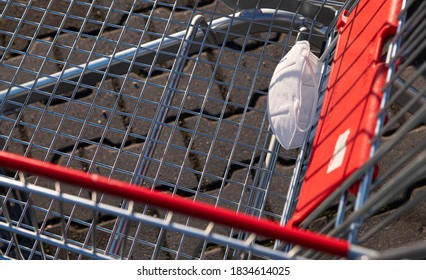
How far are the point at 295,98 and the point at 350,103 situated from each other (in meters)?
0.24

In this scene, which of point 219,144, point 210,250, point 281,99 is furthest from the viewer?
point 219,144

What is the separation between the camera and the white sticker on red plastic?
3.92 feet

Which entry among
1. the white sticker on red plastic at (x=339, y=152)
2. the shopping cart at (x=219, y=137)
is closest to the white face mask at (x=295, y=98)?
the shopping cart at (x=219, y=137)

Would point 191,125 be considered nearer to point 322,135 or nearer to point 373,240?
point 373,240

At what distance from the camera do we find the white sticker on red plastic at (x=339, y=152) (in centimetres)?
120

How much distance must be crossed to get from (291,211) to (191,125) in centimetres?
89

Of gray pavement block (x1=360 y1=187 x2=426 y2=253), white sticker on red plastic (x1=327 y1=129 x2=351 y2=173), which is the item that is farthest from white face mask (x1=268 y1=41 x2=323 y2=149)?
gray pavement block (x1=360 y1=187 x2=426 y2=253)

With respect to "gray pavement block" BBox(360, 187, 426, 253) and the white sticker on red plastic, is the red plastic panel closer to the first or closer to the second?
the white sticker on red plastic

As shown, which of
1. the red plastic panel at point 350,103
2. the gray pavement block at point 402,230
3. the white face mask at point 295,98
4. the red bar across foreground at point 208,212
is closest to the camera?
the red bar across foreground at point 208,212

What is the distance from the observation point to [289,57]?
1.52 metres

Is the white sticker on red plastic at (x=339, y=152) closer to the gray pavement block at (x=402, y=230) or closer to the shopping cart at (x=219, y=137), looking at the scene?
the shopping cart at (x=219, y=137)

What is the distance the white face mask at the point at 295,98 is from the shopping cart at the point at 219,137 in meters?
0.03
